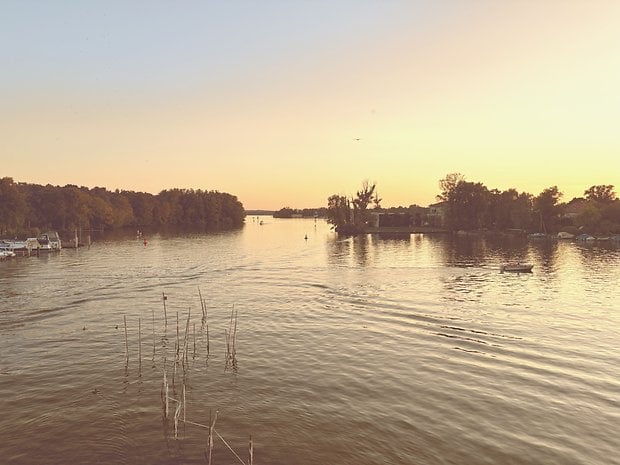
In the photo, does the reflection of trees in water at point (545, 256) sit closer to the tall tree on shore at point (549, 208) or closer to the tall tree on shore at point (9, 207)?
the tall tree on shore at point (549, 208)

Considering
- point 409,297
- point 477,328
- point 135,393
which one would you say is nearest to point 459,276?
point 409,297

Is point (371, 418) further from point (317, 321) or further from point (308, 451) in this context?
point (317, 321)

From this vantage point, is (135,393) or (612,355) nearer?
(135,393)

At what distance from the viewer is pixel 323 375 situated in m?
26.9

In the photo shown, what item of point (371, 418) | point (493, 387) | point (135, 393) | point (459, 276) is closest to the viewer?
point (371, 418)

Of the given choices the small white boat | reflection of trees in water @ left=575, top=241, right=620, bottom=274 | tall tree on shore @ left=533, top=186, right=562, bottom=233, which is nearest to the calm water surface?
the small white boat

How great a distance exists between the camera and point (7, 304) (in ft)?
154

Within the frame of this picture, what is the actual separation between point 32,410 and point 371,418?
1722cm

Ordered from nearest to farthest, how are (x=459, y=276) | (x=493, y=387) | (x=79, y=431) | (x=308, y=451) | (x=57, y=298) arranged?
(x=308, y=451) < (x=79, y=431) < (x=493, y=387) < (x=57, y=298) < (x=459, y=276)

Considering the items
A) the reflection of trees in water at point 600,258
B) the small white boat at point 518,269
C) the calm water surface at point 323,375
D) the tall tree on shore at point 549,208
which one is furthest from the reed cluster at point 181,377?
the tall tree on shore at point 549,208

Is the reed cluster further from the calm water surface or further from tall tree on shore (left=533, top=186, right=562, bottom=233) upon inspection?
tall tree on shore (left=533, top=186, right=562, bottom=233)

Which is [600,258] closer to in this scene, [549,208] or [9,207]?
[549,208]

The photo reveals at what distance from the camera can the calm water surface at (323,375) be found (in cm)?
1842

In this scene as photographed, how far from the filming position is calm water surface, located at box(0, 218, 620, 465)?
18422 millimetres
